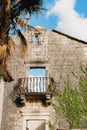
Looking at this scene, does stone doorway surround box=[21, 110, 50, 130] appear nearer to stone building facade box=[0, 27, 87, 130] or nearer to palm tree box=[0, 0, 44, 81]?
stone building facade box=[0, 27, 87, 130]

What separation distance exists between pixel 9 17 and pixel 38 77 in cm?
995

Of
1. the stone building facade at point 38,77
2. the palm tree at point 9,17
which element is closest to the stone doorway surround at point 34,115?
the stone building facade at point 38,77

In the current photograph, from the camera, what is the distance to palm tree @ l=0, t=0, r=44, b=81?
13288mm

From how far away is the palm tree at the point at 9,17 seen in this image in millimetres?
13288

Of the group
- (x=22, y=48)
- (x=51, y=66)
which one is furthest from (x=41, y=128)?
(x=22, y=48)

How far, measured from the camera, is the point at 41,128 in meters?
23.2

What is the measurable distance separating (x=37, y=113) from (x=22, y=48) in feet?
28.4

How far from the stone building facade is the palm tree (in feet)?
27.1

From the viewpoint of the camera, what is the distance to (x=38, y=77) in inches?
915

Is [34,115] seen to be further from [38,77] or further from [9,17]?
[9,17]

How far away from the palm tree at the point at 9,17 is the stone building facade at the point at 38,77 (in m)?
8.26

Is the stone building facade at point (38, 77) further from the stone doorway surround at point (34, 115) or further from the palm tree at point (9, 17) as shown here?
the palm tree at point (9, 17)

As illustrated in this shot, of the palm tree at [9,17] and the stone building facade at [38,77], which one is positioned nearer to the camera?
the palm tree at [9,17]

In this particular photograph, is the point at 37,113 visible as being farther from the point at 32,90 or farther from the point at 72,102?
the point at 72,102
